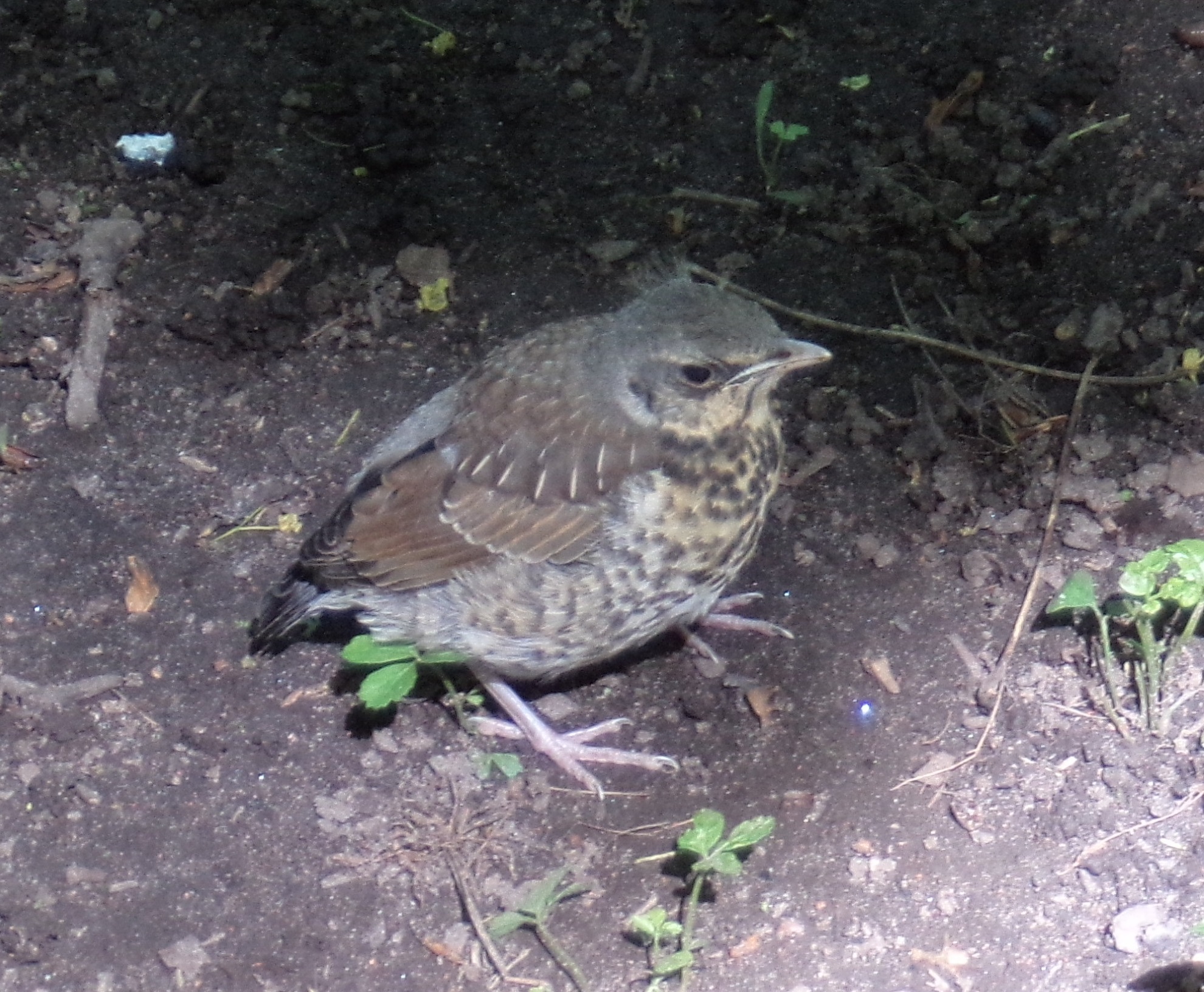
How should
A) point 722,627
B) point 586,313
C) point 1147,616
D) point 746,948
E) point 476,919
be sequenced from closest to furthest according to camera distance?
point 746,948 < point 476,919 < point 1147,616 < point 722,627 < point 586,313

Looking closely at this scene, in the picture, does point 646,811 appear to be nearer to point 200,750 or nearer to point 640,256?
point 200,750

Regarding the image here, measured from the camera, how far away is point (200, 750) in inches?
142

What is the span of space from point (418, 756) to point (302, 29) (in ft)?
10.2

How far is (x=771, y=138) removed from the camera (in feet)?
16.3

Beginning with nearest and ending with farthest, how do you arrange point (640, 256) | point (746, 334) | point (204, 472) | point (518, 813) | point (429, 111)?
point (746, 334) → point (518, 813) → point (204, 472) → point (640, 256) → point (429, 111)

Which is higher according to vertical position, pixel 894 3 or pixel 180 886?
pixel 894 3

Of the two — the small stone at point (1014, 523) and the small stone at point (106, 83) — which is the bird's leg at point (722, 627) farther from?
the small stone at point (106, 83)

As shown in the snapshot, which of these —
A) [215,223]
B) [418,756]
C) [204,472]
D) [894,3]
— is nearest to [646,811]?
[418,756]

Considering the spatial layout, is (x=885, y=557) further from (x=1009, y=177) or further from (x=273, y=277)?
(x=273, y=277)

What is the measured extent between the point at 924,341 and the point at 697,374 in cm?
125

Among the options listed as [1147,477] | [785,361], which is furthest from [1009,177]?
[785,361]

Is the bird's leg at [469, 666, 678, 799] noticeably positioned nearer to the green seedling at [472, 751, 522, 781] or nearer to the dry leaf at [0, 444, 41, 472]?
the green seedling at [472, 751, 522, 781]

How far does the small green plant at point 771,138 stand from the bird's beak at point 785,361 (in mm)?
1581

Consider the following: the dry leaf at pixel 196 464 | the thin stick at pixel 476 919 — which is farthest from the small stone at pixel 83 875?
the dry leaf at pixel 196 464
